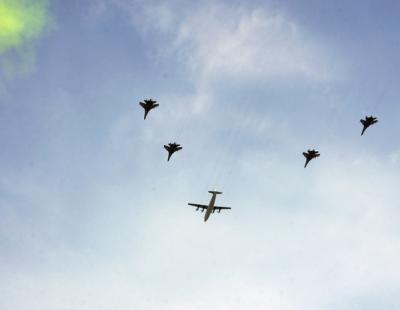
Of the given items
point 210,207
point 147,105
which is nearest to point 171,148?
point 147,105

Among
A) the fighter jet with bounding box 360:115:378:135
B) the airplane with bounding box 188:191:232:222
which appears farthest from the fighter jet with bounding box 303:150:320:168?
the airplane with bounding box 188:191:232:222

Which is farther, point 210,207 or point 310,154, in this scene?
point 210,207

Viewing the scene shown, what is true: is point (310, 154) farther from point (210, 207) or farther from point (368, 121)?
point (210, 207)

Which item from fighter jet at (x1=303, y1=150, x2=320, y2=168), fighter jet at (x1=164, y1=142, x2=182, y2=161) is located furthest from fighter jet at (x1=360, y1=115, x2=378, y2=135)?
fighter jet at (x1=164, y1=142, x2=182, y2=161)

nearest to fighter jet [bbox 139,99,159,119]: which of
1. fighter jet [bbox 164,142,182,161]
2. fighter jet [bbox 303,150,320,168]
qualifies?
fighter jet [bbox 164,142,182,161]

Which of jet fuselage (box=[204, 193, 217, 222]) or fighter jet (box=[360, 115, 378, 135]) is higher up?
fighter jet (box=[360, 115, 378, 135])

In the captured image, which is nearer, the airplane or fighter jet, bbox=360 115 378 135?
fighter jet, bbox=360 115 378 135

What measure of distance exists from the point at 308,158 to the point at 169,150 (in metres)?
24.9

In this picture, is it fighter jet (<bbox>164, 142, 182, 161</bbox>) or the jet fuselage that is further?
the jet fuselage

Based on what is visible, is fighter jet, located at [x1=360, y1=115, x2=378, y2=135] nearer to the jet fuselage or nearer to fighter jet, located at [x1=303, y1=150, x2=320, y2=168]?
fighter jet, located at [x1=303, y1=150, x2=320, y2=168]

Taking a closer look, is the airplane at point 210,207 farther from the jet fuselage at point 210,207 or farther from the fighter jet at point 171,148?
the fighter jet at point 171,148

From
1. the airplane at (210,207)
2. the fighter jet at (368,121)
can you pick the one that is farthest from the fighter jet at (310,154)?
the airplane at (210,207)

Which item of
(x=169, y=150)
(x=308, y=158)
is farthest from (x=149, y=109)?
(x=308, y=158)

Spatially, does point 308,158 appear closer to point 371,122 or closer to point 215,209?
point 371,122
